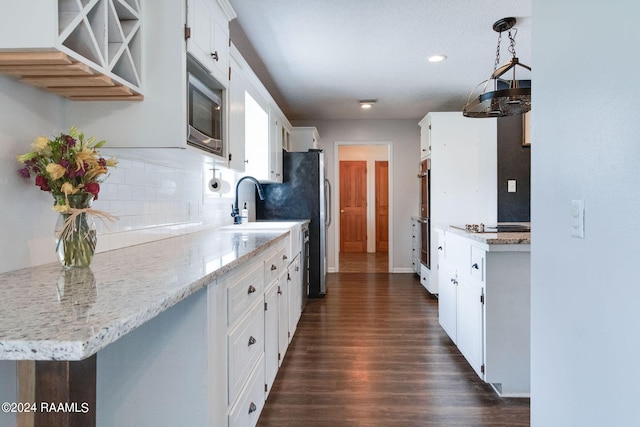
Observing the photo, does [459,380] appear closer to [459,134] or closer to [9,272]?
[9,272]

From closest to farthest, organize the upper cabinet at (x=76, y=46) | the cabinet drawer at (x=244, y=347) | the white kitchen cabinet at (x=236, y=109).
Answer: the upper cabinet at (x=76, y=46) → the cabinet drawer at (x=244, y=347) → the white kitchen cabinet at (x=236, y=109)

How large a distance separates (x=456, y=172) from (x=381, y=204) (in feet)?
13.9

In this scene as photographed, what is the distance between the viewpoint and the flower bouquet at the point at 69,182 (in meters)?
1.16

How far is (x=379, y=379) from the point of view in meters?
2.36

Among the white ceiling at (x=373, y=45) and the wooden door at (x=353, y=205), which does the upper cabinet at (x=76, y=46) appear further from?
the wooden door at (x=353, y=205)

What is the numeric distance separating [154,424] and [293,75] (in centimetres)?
342

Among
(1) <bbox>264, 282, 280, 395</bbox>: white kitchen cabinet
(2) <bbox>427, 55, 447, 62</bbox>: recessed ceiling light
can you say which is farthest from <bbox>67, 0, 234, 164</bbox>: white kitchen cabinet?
(2) <bbox>427, 55, 447, 62</bbox>: recessed ceiling light

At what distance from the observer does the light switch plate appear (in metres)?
1.06

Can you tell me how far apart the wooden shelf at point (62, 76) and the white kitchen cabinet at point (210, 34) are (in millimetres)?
346

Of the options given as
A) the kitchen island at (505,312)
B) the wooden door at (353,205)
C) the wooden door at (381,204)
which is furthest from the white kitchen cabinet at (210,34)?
the wooden door at (381,204)

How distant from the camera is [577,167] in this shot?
1.10 metres

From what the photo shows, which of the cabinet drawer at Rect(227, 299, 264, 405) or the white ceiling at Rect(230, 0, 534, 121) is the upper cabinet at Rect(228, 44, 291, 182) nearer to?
the white ceiling at Rect(230, 0, 534, 121)

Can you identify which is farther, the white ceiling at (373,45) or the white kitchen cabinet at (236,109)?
the white ceiling at (373,45)

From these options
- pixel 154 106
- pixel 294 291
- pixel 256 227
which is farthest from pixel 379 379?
pixel 154 106
